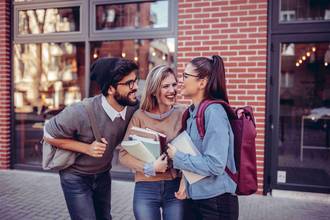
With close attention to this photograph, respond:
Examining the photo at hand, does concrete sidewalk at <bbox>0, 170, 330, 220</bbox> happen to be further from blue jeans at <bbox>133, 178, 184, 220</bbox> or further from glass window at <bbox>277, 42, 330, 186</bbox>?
blue jeans at <bbox>133, 178, 184, 220</bbox>

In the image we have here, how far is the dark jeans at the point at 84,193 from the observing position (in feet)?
9.58

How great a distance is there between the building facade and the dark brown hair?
137 inches

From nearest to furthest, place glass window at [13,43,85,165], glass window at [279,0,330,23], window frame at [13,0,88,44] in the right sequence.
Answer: glass window at [279,0,330,23] < window frame at [13,0,88,44] < glass window at [13,43,85,165]

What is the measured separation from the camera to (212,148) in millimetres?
2355

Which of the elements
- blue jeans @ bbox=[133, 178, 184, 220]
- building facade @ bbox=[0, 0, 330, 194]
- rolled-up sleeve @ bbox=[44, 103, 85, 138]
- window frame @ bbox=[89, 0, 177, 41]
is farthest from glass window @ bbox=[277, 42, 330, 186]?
rolled-up sleeve @ bbox=[44, 103, 85, 138]

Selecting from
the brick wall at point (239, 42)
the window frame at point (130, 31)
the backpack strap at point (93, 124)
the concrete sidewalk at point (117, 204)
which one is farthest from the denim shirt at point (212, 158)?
the window frame at point (130, 31)

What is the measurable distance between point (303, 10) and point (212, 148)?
14.4 ft

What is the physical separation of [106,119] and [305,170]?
16.3 ft

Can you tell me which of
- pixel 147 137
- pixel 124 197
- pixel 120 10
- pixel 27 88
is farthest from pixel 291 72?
pixel 147 137

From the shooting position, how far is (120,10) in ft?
22.7

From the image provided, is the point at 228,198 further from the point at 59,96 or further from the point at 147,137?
the point at 59,96

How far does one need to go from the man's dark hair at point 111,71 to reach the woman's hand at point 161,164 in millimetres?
719

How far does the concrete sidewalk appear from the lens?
4.98 metres

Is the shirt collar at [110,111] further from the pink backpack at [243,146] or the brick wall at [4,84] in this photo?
the brick wall at [4,84]
